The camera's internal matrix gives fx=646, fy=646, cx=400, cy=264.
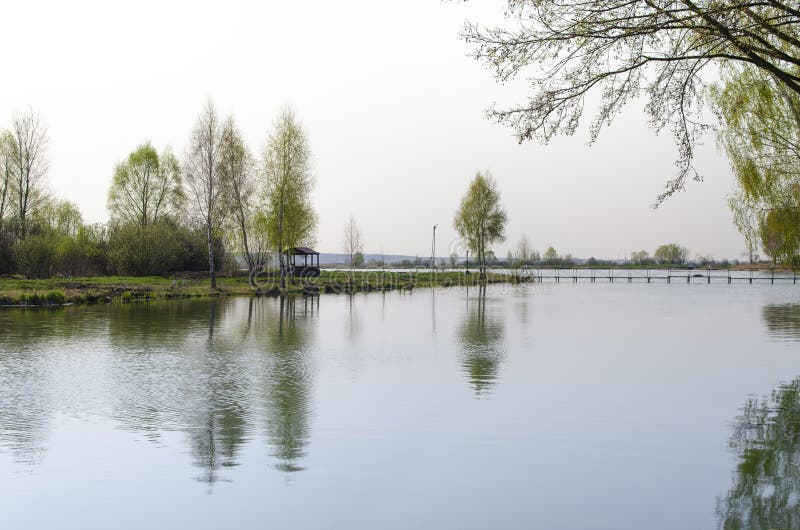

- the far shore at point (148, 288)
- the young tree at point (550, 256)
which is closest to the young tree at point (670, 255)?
the young tree at point (550, 256)

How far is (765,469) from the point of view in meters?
6.18

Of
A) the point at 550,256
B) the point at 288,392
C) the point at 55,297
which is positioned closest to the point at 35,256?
the point at 55,297

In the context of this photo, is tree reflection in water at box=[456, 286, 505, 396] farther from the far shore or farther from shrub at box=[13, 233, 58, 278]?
shrub at box=[13, 233, 58, 278]

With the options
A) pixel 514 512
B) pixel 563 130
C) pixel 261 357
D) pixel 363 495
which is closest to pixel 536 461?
pixel 514 512

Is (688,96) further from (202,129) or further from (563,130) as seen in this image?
(202,129)

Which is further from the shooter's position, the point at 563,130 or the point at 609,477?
the point at 563,130

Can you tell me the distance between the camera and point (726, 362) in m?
13.4

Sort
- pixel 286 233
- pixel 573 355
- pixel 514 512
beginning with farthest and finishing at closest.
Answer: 1. pixel 286 233
2. pixel 573 355
3. pixel 514 512

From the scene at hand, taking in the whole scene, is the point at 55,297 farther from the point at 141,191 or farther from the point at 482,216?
the point at 482,216

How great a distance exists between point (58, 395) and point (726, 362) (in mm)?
12317

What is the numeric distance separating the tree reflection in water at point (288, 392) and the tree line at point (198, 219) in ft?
68.1

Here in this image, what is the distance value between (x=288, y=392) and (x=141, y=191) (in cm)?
4847

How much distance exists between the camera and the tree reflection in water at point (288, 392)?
668cm

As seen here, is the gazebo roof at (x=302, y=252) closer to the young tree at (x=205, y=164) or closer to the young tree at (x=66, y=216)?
the young tree at (x=205, y=164)
